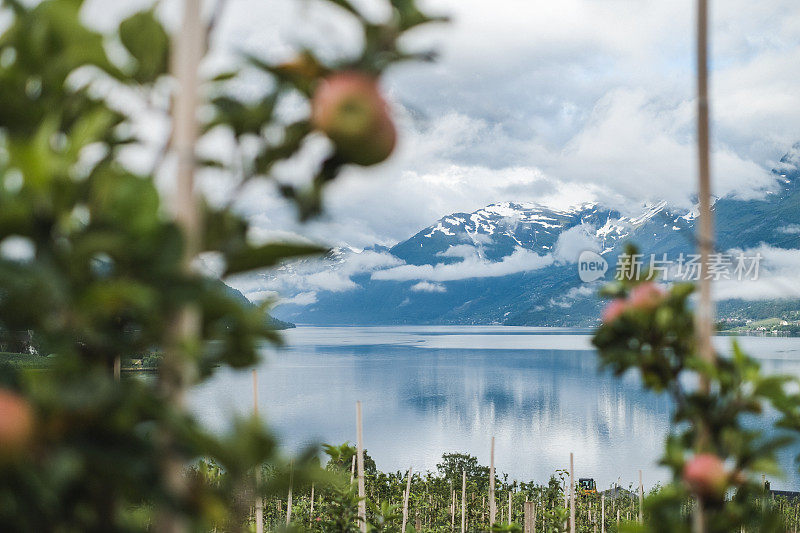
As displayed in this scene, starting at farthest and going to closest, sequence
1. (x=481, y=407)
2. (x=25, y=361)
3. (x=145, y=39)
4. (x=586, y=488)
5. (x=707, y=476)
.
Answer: (x=481, y=407) < (x=586, y=488) < (x=707, y=476) < (x=25, y=361) < (x=145, y=39)

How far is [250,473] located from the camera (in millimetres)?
436

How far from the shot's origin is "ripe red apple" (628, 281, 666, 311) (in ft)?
2.88

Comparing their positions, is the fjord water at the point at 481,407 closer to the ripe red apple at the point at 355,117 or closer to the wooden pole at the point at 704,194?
the wooden pole at the point at 704,194

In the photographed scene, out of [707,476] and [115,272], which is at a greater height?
[115,272]

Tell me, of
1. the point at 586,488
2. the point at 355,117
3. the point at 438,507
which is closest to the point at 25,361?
the point at 355,117

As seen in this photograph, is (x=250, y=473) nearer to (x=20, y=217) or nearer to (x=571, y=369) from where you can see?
(x=20, y=217)

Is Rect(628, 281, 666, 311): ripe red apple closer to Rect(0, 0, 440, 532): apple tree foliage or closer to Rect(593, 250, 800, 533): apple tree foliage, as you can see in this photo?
Rect(593, 250, 800, 533): apple tree foliage

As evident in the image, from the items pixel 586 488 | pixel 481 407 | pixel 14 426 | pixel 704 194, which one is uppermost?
pixel 704 194

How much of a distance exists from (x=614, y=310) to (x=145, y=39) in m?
0.77

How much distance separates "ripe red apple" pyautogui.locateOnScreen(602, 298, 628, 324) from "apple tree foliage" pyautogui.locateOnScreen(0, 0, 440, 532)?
588 millimetres

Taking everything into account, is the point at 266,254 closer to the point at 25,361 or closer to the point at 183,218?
the point at 183,218

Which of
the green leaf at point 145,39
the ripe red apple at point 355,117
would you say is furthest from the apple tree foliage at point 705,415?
the green leaf at point 145,39

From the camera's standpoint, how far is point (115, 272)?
424 millimetres

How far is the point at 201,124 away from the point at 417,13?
231mm
